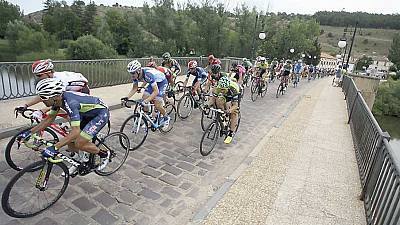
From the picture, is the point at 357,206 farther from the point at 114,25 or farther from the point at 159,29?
the point at 114,25

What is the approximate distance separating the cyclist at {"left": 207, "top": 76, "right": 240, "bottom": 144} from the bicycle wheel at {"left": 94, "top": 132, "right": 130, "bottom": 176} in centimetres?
218

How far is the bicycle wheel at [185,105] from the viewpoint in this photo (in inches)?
322

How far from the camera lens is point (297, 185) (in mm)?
4848

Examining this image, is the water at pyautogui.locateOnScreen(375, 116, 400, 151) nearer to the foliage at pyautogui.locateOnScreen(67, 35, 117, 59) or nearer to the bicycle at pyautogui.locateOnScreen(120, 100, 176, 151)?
the foliage at pyautogui.locateOnScreen(67, 35, 117, 59)

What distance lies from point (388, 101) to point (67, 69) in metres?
51.3

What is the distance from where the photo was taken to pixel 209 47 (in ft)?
128

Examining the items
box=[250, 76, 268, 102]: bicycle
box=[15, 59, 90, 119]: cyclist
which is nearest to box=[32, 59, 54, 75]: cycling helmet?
box=[15, 59, 90, 119]: cyclist

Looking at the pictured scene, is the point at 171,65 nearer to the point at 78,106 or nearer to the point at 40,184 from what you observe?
the point at 78,106

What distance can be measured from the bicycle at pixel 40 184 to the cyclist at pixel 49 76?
0.84 metres

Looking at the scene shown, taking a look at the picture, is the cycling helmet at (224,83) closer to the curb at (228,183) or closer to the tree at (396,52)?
the curb at (228,183)

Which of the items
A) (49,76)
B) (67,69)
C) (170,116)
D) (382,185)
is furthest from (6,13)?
(382,185)

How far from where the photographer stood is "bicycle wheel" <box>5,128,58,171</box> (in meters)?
4.52

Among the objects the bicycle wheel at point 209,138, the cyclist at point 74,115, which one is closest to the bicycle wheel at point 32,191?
the cyclist at point 74,115

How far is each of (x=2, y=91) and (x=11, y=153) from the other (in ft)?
13.7
